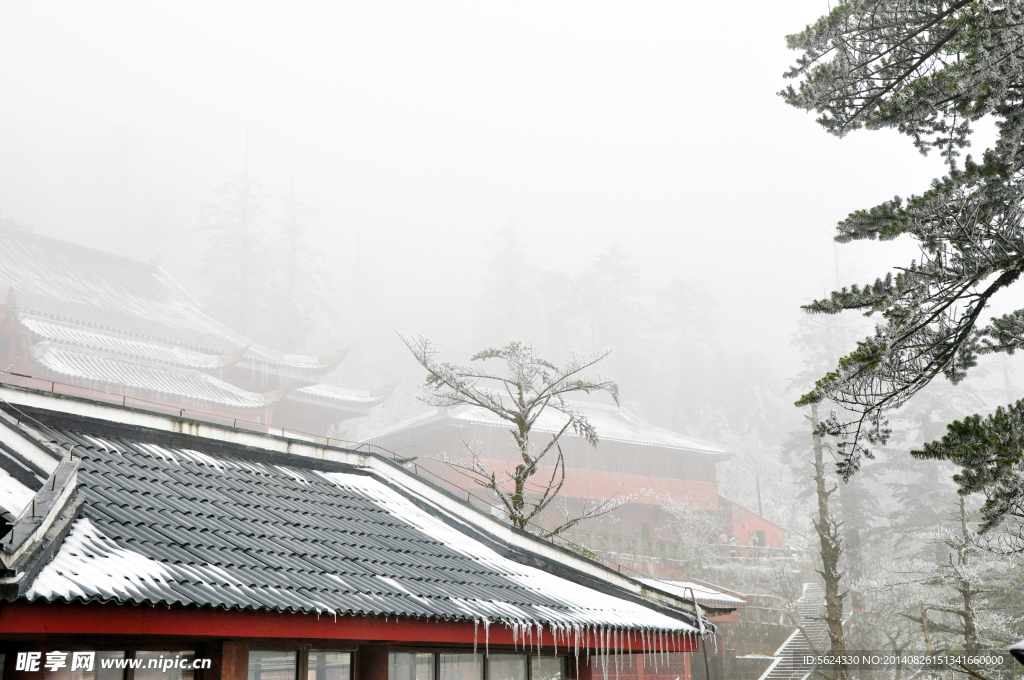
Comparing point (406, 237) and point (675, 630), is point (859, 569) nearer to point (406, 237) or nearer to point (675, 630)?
point (675, 630)

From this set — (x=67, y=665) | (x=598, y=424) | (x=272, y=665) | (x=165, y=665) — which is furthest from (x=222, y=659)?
(x=598, y=424)

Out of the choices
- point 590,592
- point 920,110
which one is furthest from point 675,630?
point 920,110

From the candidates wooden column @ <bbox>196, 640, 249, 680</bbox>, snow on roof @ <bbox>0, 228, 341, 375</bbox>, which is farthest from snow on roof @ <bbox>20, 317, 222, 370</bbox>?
wooden column @ <bbox>196, 640, 249, 680</bbox>

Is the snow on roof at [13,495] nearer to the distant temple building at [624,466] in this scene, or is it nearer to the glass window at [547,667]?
the glass window at [547,667]

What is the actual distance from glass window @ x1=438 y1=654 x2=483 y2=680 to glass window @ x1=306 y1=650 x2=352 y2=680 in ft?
3.20

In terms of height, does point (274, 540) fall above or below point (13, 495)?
below

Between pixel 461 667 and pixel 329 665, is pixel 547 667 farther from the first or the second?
pixel 329 665

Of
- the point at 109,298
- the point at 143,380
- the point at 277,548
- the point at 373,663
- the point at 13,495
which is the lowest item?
the point at 373,663

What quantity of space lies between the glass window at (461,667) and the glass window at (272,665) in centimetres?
161

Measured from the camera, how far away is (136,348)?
2681 centimetres

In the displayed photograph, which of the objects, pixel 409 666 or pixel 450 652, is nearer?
pixel 409 666

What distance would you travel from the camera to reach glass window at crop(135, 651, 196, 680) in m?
5.77

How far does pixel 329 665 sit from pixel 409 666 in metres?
0.81

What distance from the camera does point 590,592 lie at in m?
9.68
